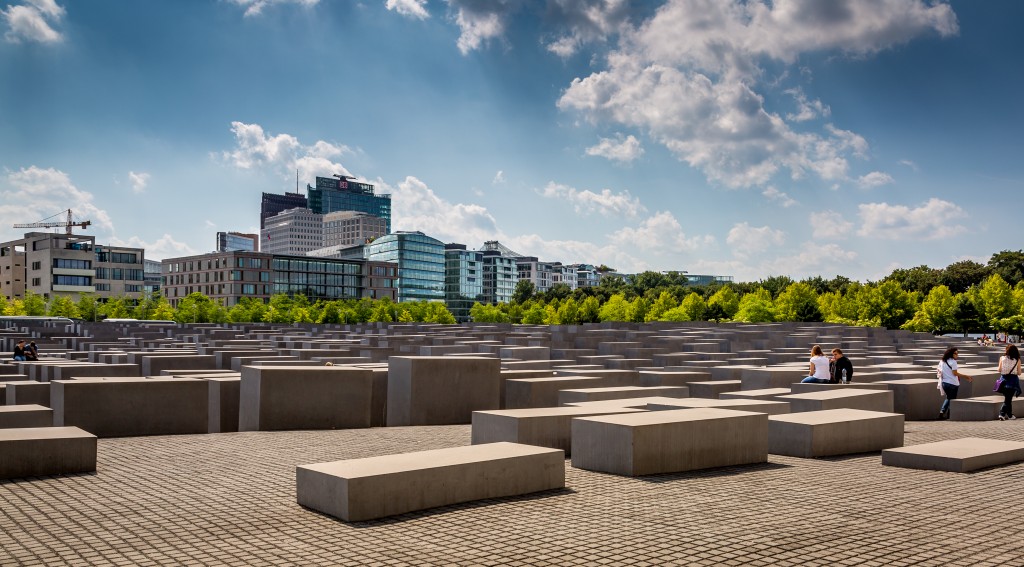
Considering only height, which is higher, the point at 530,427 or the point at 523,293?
the point at 523,293

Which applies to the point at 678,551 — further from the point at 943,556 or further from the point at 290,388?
the point at 290,388

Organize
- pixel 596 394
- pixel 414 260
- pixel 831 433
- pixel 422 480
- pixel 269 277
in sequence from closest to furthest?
pixel 422 480 < pixel 831 433 < pixel 596 394 < pixel 269 277 < pixel 414 260

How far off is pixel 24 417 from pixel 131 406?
1890 millimetres

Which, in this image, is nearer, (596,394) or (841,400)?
(841,400)

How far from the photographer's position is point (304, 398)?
562 inches

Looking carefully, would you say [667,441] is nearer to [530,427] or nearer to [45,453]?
[530,427]

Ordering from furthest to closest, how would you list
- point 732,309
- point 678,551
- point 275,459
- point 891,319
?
point 732,309 < point 891,319 < point 275,459 < point 678,551

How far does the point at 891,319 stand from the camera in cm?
8194

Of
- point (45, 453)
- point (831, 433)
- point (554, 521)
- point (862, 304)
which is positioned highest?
point (862, 304)

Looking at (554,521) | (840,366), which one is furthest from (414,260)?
(554,521)

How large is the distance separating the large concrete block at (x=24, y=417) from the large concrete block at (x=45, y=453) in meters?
1.50

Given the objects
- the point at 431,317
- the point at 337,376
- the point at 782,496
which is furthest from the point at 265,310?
the point at 782,496

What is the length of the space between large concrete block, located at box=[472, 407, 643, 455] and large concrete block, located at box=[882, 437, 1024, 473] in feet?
11.1

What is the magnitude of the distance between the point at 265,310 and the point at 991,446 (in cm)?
10555
